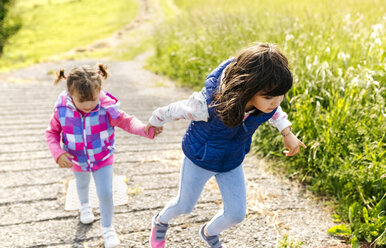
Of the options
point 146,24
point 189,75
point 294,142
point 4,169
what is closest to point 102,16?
point 146,24

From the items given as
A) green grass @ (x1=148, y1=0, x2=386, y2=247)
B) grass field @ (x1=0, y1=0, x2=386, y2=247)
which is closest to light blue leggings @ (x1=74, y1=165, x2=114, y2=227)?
green grass @ (x1=148, y1=0, x2=386, y2=247)

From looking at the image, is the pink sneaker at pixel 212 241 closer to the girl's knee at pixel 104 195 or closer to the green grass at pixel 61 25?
the girl's knee at pixel 104 195

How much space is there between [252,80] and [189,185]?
2.79 feet

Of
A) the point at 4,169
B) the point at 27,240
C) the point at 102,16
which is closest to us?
the point at 27,240

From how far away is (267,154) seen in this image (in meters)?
4.10

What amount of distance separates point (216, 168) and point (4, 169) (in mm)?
2825

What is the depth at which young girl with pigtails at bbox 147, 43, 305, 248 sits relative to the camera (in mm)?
1941

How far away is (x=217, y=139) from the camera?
2.21 m

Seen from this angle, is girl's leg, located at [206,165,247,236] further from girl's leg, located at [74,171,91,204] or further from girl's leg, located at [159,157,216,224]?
girl's leg, located at [74,171,91,204]

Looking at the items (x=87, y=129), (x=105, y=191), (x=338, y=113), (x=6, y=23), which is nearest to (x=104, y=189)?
(x=105, y=191)

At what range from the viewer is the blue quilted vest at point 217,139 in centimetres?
216

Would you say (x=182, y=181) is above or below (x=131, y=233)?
above

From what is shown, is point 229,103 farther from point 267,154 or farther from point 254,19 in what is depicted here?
point 254,19

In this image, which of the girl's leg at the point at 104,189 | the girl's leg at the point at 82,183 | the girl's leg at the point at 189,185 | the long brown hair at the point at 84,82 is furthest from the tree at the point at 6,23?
the girl's leg at the point at 189,185
